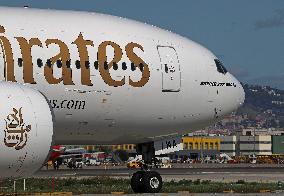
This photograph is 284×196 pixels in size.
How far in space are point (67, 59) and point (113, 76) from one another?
1.77 meters

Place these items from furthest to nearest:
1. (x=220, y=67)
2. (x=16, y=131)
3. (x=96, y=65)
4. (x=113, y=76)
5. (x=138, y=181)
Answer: (x=220, y=67) → (x=138, y=181) → (x=113, y=76) → (x=96, y=65) → (x=16, y=131)

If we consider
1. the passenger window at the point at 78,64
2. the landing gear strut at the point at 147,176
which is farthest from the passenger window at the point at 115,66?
the landing gear strut at the point at 147,176

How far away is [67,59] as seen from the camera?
23.9 metres

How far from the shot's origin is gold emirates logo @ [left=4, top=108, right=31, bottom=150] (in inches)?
704

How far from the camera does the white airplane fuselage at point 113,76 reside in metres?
23.3

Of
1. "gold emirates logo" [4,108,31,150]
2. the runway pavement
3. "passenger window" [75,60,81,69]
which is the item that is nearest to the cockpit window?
"passenger window" [75,60,81,69]

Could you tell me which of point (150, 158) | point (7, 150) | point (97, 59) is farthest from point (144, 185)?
point (7, 150)

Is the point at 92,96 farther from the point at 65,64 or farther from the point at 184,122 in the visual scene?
the point at 184,122

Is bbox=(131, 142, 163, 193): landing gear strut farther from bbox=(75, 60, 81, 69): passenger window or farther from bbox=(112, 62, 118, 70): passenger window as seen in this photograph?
bbox=(75, 60, 81, 69): passenger window

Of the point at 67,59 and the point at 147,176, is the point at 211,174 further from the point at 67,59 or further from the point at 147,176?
the point at 67,59

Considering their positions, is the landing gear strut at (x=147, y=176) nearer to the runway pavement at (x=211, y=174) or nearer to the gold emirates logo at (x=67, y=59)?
the gold emirates logo at (x=67, y=59)

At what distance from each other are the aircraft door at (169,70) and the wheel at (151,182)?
328 cm

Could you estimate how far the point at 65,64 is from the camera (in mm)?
23781

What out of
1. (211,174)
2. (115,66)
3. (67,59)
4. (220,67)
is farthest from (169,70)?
(211,174)
